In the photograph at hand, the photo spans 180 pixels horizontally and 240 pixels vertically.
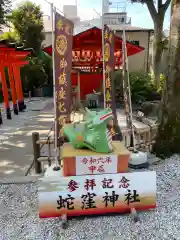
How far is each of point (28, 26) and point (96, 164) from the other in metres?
17.2

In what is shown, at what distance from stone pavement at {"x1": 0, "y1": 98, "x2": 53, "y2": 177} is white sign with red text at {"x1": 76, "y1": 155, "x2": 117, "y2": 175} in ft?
5.67

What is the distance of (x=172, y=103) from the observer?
473 centimetres

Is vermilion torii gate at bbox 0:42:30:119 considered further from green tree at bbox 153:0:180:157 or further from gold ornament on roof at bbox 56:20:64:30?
green tree at bbox 153:0:180:157

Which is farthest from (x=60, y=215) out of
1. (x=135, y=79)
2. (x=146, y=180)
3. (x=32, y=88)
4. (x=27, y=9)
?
(x=27, y=9)

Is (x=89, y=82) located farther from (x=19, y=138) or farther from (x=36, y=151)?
(x=36, y=151)

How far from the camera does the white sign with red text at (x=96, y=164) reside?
11.0 ft

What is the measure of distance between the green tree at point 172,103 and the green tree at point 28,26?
15.0m

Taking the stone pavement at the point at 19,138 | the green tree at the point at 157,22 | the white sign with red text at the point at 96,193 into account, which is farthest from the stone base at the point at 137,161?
the green tree at the point at 157,22

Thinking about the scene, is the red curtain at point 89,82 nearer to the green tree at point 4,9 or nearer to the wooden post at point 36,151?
the green tree at point 4,9

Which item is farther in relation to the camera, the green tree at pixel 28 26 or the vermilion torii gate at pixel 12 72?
the green tree at pixel 28 26

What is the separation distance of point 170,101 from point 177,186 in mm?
1618

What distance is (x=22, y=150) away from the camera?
6086mm

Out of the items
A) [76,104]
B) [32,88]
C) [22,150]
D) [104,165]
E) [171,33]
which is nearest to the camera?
[104,165]

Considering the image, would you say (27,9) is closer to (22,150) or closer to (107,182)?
(22,150)
